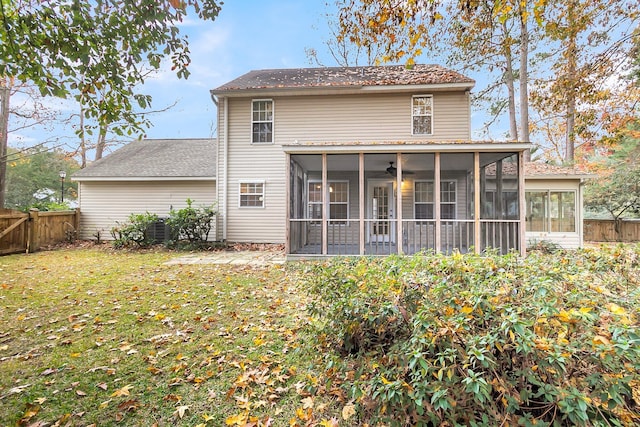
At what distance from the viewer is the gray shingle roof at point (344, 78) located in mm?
10586

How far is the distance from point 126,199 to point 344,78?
415 inches

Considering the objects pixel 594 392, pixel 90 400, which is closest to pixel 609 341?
pixel 594 392

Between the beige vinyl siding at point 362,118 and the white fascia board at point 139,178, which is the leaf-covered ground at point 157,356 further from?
the beige vinyl siding at point 362,118

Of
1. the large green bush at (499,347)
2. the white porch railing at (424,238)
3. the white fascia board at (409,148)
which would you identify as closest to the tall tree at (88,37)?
the large green bush at (499,347)

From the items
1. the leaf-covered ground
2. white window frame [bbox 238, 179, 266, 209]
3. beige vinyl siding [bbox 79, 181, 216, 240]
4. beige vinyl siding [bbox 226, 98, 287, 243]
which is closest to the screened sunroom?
beige vinyl siding [bbox 226, 98, 287, 243]

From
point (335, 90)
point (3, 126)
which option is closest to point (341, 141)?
point (335, 90)

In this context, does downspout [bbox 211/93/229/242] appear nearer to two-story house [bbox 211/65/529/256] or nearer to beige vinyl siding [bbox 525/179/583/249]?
two-story house [bbox 211/65/529/256]

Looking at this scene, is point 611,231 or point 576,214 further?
point 611,231

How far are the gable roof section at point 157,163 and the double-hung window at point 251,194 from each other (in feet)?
4.77

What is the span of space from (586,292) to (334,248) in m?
7.17

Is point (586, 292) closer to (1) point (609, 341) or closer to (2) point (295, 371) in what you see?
(1) point (609, 341)

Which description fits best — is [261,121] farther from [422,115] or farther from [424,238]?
[424,238]

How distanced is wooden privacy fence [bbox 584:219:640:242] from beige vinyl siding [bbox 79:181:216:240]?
60.0ft

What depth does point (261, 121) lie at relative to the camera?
37.4 feet
